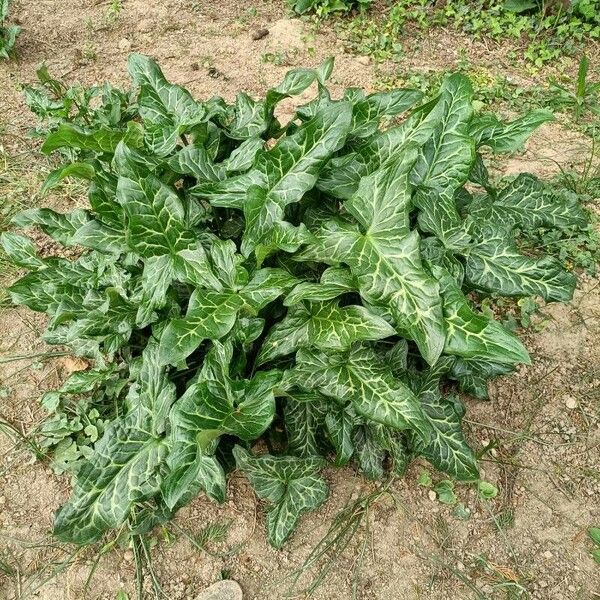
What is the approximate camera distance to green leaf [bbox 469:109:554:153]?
2271mm

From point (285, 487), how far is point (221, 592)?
0.38 meters

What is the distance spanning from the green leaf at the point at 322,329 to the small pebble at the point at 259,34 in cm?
252

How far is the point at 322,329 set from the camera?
1.90 meters

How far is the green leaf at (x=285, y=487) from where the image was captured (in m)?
2.11

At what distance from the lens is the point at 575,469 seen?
7.94ft

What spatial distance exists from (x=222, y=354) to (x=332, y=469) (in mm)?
705

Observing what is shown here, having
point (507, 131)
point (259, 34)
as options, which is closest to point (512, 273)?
point (507, 131)

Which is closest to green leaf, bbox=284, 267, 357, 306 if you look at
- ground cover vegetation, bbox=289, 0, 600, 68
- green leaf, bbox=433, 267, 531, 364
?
green leaf, bbox=433, 267, 531, 364

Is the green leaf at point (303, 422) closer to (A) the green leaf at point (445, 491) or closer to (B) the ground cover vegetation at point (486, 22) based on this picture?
(A) the green leaf at point (445, 491)

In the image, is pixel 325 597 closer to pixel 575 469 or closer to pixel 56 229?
pixel 575 469

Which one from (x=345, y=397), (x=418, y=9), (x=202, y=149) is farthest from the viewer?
(x=418, y=9)

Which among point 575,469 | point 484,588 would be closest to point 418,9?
point 575,469

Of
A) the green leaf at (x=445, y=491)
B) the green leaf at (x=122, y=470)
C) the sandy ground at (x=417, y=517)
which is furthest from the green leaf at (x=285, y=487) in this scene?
the green leaf at (x=445, y=491)

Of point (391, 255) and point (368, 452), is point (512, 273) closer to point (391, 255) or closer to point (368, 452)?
point (391, 255)
